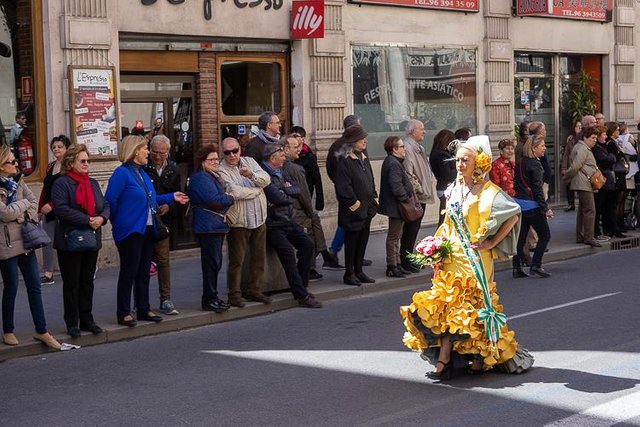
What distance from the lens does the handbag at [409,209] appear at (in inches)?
551

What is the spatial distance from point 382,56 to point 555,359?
1087 cm

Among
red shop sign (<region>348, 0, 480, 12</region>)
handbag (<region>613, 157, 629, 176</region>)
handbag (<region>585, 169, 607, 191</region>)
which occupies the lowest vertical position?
handbag (<region>585, 169, 607, 191</region>)

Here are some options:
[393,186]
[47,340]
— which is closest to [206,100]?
[393,186]

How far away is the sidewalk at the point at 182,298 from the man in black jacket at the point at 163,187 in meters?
0.26

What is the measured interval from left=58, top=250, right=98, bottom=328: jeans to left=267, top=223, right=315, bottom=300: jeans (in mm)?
2454

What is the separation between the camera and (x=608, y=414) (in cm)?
736

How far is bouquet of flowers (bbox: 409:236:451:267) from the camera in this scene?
8344 millimetres

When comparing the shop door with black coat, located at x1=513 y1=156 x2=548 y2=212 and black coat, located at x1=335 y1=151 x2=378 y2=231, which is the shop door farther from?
black coat, located at x1=513 y1=156 x2=548 y2=212

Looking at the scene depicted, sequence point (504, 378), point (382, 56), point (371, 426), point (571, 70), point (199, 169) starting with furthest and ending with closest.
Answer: point (571, 70) → point (382, 56) → point (199, 169) → point (504, 378) → point (371, 426)

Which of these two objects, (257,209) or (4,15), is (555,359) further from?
(4,15)

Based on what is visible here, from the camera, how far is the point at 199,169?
1195 centimetres

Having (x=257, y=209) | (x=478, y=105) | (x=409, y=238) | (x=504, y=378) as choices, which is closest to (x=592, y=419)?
(x=504, y=378)

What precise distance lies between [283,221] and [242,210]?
67 centimetres

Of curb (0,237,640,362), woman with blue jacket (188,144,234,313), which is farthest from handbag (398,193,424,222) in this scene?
woman with blue jacket (188,144,234,313)
